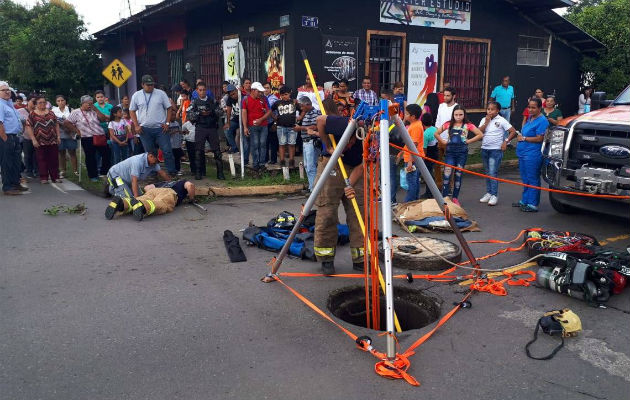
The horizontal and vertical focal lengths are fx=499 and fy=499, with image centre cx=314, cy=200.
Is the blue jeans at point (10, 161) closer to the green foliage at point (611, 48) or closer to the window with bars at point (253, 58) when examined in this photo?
the window with bars at point (253, 58)

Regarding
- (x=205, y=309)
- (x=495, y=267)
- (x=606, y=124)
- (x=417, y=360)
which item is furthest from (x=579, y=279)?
(x=205, y=309)

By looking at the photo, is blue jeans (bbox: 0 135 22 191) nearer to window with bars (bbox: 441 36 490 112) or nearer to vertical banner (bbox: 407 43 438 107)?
vertical banner (bbox: 407 43 438 107)

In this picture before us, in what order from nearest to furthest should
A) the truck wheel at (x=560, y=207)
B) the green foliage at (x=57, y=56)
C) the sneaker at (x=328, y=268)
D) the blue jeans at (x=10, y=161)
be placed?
1. the sneaker at (x=328, y=268)
2. the truck wheel at (x=560, y=207)
3. the blue jeans at (x=10, y=161)
4. the green foliage at (x=57, y=56)

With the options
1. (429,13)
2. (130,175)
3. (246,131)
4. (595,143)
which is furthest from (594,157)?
(429,13)

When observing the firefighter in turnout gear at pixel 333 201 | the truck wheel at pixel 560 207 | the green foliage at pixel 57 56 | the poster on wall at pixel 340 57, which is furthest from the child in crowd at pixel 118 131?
the green foliage at pixel 57 56

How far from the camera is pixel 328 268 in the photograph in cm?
538

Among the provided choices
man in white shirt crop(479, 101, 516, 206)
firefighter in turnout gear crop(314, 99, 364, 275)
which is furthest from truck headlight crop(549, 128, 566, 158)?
firefighter in turnout gear crop(314, 99, 364, 275)

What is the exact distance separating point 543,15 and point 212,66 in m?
10.5

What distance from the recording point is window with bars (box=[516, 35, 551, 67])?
1617cm

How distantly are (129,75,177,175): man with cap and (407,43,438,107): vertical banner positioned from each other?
686 cm

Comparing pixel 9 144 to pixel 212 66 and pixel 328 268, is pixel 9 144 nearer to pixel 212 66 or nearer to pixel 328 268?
pixel 328 268

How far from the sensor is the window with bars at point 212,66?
598 inches

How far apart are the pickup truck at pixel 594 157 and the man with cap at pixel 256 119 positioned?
18.1 feet

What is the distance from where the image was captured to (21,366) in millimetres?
3549
